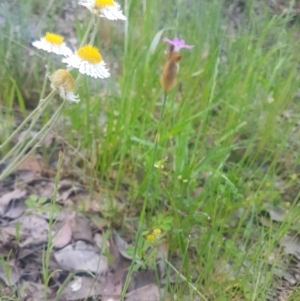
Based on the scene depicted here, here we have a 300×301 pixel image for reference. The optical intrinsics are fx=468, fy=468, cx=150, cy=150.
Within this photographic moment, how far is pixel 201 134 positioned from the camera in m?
1.53

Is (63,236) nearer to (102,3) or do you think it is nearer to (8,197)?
(8,197)

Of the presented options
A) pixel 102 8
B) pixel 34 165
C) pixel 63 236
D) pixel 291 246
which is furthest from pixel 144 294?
pixel 102 8

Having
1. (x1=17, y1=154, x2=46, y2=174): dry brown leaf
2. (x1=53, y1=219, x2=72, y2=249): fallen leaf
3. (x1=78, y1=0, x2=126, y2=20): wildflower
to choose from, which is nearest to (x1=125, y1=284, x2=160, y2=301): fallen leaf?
(x1=53, y1=219, x2=72, y2=249): fallen leaf

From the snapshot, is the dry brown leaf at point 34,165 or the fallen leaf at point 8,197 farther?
the dry brown leaf at point 34,165

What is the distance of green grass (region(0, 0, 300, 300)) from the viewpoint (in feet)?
3.80

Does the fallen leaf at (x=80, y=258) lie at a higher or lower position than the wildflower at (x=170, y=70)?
lower

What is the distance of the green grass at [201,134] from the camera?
1.16m

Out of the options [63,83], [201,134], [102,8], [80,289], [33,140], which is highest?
[102,8]

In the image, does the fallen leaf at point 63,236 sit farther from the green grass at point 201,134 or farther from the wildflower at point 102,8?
the wildflower at point 102,8

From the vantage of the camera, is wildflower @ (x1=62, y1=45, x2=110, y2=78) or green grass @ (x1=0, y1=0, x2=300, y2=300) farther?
green grass @ (x1=0, y1=0, x2=300, y2=300)

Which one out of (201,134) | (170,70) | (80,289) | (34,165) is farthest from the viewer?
(201,134)

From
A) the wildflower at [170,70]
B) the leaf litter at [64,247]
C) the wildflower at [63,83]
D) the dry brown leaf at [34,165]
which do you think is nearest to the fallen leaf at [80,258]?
the leaf litter at [64,247]

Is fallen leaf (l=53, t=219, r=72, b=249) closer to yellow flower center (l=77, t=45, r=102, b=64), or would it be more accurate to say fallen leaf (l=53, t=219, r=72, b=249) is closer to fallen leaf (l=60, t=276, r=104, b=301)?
fallen leaf (l=60, t=276, r=104, b=301)

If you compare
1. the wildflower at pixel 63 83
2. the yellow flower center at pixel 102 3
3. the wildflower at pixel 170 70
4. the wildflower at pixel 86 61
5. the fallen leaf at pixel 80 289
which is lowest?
the fallen leaf at pixel 80 289
